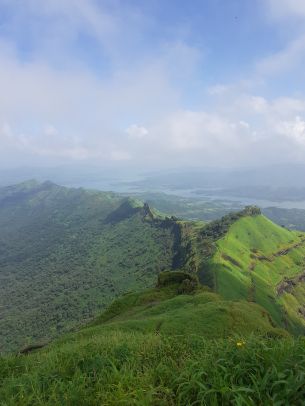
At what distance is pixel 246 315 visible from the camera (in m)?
47.7

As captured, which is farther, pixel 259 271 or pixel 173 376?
pixel 259 271

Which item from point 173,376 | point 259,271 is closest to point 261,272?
point 259,271

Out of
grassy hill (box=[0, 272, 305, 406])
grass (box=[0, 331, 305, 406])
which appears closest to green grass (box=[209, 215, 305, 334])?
grassy hill (box=[0, 272, 305, 406])

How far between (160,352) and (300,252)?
199915mm

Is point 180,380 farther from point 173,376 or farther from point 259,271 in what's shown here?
point 259,271

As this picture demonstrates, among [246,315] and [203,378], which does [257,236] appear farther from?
[203,378]

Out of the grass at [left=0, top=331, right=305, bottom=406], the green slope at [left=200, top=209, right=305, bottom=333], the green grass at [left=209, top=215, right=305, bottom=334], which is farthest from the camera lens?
the green slope at [left=200, top=209, right=305, bottom=333]

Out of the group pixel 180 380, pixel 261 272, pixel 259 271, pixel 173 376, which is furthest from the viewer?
pixel 259 271

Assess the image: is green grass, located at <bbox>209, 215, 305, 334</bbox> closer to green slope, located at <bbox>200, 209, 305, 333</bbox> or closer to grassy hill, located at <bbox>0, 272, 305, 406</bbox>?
green slope, located at <bbox>200, 209, 305, 333</bbox>

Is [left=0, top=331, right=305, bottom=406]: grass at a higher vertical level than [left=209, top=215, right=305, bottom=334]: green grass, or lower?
higher

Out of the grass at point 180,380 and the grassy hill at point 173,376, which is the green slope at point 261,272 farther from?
the grass at point 180,380

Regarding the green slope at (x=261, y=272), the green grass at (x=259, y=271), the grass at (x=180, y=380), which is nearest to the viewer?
the grass at (x=180, y=380)

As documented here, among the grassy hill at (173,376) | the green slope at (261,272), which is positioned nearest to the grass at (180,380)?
the grassy hill at (173,376)

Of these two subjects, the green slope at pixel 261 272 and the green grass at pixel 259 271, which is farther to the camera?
the green slope at pixel 261 272
